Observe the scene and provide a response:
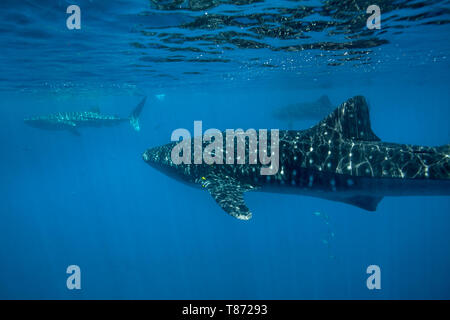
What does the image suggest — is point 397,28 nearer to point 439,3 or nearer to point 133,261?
point 439,3

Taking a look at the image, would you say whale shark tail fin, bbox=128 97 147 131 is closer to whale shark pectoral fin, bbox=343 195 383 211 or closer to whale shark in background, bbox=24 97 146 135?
whale shark in background, bbox=24 97 146 135

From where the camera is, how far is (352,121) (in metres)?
7.21

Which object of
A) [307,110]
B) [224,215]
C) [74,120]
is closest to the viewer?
[74,120]

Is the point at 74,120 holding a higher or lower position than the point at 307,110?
lower

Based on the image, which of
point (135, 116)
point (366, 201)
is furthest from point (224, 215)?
point (366, 201)

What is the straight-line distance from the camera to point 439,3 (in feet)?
37.1

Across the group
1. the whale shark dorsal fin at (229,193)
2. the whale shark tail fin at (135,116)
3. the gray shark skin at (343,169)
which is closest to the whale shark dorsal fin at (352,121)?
the gray shark skin at (343,169)

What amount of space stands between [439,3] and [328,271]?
856 inches

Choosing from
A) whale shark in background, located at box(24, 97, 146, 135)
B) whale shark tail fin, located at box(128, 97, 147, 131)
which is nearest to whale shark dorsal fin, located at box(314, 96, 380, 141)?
whale shark in background, located at box(24, 97, 146, 135)

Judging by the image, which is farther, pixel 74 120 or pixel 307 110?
pixel 307 110

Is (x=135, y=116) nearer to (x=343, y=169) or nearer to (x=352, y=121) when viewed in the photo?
(x=352, y=121)

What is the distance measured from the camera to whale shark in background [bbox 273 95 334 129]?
2471 centimetres

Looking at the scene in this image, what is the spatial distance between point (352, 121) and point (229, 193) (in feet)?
11.3
